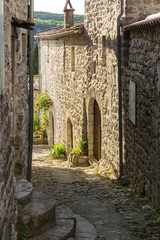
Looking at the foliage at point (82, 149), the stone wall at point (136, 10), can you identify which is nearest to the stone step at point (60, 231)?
the stone wall at point (136, 10)

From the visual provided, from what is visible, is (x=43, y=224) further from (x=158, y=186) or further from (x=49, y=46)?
(x=49, y=46)

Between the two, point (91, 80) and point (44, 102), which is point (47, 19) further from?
point (91, 80)

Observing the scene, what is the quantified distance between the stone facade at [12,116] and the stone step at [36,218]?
51 centimetres

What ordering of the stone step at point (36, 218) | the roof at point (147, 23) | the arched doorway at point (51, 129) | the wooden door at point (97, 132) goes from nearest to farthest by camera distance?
the stone step at point (36, 218) < the roof at point (147, 23) < the wooden door at point (97, 132) < the arched doorway at point (51, 129)

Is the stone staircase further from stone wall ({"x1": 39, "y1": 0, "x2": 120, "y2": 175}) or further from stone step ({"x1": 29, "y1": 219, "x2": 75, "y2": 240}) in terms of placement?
stone wall ({"x1": 39, "y1": 0, "x2": 120, "y2": 175})

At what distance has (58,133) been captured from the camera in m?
16.9

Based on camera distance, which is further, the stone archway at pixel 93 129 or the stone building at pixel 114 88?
the stone archway at pixel 93 129

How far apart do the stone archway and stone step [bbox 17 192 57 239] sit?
20.6 ft

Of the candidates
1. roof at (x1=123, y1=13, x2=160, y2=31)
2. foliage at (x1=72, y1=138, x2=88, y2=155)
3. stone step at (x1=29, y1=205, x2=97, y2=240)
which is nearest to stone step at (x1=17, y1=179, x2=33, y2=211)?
stone step at (x1=29, y1=205, x2=97, y2=240)

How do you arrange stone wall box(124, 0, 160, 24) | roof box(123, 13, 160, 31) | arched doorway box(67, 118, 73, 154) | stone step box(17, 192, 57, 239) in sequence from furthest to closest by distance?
arched doorway box(67, 118, 73, 154) < stone wall box(124, 0, 160, 24) < roof box(123, 13, 160, 31) < stone step box(17, 192, 57, 239)

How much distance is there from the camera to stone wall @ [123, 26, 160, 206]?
6254 mm

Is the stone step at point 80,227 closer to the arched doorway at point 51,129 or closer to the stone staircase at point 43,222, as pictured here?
the stone staircase at point 43,222

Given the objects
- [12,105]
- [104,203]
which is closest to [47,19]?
[104,203]

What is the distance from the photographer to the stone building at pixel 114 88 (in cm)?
670
